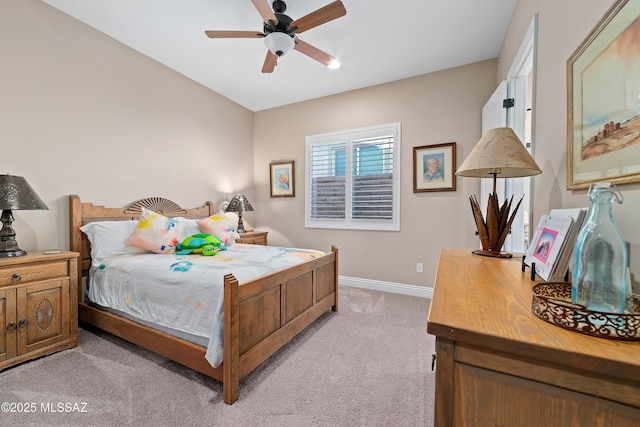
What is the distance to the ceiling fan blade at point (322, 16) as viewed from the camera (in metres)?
1.83

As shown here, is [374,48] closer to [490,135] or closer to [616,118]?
[490,135]

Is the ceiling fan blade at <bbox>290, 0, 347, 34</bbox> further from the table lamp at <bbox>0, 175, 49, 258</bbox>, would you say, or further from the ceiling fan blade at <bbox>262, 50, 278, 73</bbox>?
the table lamp at <bbox>0, 175, 49, 258</bbox>

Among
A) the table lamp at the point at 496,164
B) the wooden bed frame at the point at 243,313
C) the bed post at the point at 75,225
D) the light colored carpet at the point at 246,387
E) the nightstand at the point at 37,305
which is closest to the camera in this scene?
the table lamp at the point at 496,164

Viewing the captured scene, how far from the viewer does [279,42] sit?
2150 millimetres

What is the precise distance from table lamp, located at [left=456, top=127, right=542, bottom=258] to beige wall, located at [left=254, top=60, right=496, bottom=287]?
5.26 ft

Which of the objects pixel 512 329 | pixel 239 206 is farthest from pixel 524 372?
pixel 239 206

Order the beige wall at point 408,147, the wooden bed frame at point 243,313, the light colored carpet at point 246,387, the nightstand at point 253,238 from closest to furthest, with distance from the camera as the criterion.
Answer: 1. the light colored carpet at point 246,387
2. the wooden bed frame at point 243,313
3. the beige wall at point 408,147
4. the nightstand at point 253,238

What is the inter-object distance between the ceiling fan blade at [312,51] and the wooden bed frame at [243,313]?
1.90 m

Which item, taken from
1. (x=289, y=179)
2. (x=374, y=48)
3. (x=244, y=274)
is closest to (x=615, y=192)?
(x=244, y=274)

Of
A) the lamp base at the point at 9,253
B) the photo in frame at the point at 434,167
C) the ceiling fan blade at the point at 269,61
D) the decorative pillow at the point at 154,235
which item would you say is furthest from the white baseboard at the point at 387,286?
the lamp base at the point at 9,253

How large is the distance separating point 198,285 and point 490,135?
6.46ft

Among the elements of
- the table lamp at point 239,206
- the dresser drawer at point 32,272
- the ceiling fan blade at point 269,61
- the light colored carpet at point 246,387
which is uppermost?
the ceiling fan blade at point 269,61

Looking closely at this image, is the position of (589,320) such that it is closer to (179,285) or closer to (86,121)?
(179,285)

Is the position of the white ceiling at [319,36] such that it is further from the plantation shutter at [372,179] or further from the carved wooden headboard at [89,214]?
the carved wooden headboard at [89,214]
